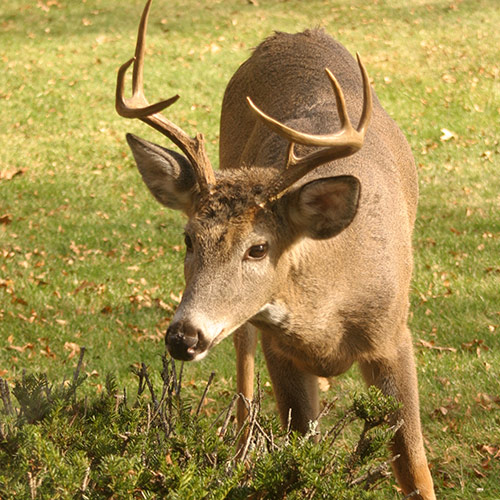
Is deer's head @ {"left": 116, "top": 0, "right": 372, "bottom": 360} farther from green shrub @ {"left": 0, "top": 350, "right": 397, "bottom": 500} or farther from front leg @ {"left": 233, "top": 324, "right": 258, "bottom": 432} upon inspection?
front leg @ {"left": 233, "top": 324, "right": 258, "bottom": 432}

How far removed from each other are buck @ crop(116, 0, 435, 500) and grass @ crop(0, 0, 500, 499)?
79 cm

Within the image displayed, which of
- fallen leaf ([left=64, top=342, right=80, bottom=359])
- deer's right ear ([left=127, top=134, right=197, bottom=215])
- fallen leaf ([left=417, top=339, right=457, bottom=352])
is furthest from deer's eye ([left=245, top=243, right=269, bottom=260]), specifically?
fallen leaf ([left=64, top=342, right=80, bottom=359])

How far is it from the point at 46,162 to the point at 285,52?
5617 mm

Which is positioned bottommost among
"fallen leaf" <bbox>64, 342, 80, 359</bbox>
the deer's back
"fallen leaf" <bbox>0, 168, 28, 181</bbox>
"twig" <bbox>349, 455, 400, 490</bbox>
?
"fallen leaf" <bbox>0, 168, 28, 181</bbox>

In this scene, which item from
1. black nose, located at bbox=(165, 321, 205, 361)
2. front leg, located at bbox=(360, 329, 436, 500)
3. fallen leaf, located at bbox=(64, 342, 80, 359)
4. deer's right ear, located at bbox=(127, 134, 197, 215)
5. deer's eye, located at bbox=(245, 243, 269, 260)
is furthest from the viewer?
fallen leaf, located at bbox=(64, 342, 80, 359)

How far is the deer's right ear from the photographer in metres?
3.91

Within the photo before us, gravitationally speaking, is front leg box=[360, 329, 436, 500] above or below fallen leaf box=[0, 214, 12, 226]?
above

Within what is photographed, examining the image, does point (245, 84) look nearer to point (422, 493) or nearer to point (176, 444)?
point (422, 493)

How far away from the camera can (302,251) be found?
3820mm

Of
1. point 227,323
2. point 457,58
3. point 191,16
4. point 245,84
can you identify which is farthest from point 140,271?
point 191,16

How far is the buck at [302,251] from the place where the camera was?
3441 millimetres

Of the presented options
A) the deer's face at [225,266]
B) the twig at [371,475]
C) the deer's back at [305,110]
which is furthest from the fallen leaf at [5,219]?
the twig at [371,475]

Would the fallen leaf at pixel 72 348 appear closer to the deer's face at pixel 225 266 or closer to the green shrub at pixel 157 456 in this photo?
the deer's face at pixel 225 266

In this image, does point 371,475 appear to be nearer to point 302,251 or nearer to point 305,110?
A: point 302,251
